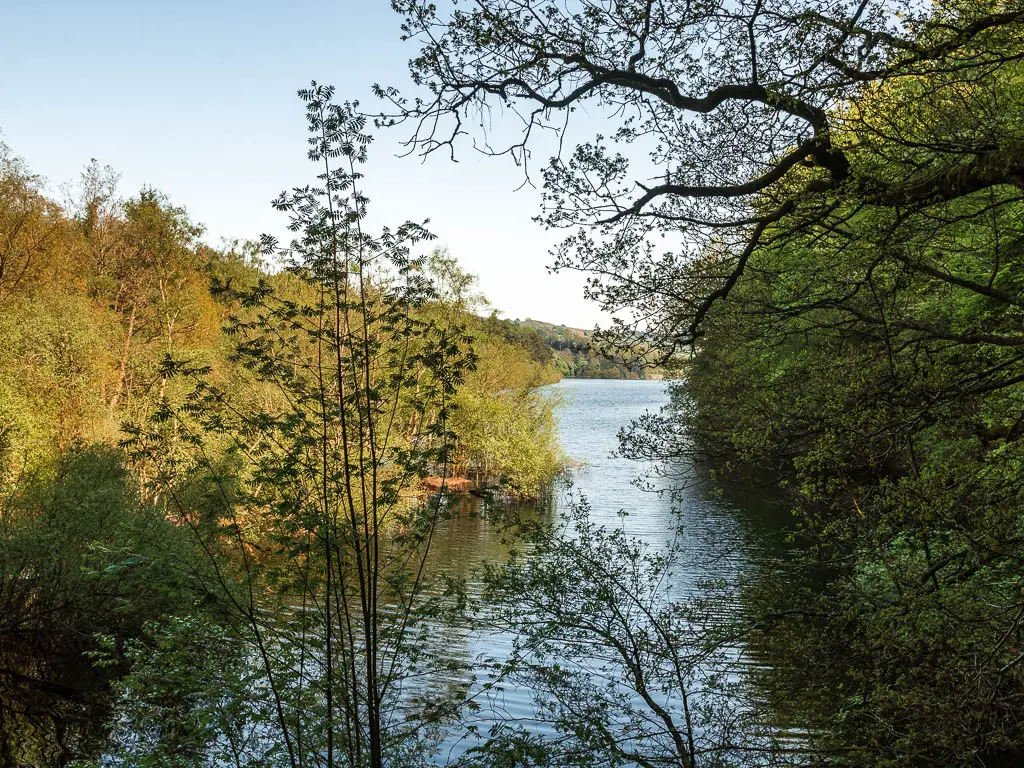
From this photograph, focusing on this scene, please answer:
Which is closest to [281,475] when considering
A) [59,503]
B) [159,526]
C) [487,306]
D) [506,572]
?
[506,572]

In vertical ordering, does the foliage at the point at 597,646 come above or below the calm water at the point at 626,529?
above

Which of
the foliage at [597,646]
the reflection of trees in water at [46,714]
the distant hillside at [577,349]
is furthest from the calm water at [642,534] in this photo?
the reflection of trees in water at [46,714]

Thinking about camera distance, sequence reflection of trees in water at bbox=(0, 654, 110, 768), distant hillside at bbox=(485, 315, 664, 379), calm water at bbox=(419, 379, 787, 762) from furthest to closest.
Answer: calm water at bbox=(419, 379, 787, 762) → reflection of trees in water at bbox=(0, 654, 110, 768) → distant hillside at bbox=(485, 315, 664, 379)

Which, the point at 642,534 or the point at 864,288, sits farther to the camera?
the point at 642,534

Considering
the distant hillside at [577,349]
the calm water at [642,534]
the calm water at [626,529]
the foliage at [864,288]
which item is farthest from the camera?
the calm water at [642,534]

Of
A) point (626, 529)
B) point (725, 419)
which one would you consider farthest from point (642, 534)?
point (725, 419)

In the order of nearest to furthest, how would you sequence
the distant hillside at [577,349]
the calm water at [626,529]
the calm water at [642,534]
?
1. the distant hillside at [577,349]
2. the calm water at [626,529]
3. the calm water at [642,534]

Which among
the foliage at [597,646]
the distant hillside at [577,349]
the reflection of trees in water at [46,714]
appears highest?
the distant hillside at [577,349]

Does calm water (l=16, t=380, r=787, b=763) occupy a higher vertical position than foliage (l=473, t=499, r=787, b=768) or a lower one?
lower

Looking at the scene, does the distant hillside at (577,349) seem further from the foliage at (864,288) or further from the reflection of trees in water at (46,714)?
the reflection of trees in water at (46,714)

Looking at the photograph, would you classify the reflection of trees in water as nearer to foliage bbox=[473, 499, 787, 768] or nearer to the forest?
the forest

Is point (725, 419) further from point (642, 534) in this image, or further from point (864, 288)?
point (642, 534)

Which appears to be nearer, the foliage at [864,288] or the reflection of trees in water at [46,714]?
the foliage at [864,288]

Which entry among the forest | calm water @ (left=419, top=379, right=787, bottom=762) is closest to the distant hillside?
the forest
